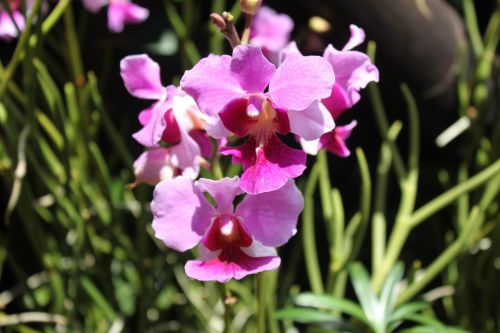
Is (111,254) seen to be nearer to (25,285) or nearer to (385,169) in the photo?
(25,285)

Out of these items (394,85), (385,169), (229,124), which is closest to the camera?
(229,124)

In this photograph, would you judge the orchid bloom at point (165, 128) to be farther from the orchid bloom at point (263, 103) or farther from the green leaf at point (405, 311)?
the green leaf at point (405, 311)

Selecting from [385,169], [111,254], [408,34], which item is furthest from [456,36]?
[111,254]

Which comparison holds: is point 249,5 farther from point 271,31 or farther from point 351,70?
point 271,31

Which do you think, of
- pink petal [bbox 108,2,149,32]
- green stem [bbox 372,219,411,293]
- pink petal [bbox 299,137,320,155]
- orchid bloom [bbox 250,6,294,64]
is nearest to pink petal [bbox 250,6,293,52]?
orchid bloom [bbox 250,6,294,64]

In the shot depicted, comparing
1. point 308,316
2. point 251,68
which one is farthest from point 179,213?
point 308,316

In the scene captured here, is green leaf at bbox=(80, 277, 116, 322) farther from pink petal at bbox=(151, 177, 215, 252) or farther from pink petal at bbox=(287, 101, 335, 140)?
pink petal at bbox=(287, 101, 335, 140)
